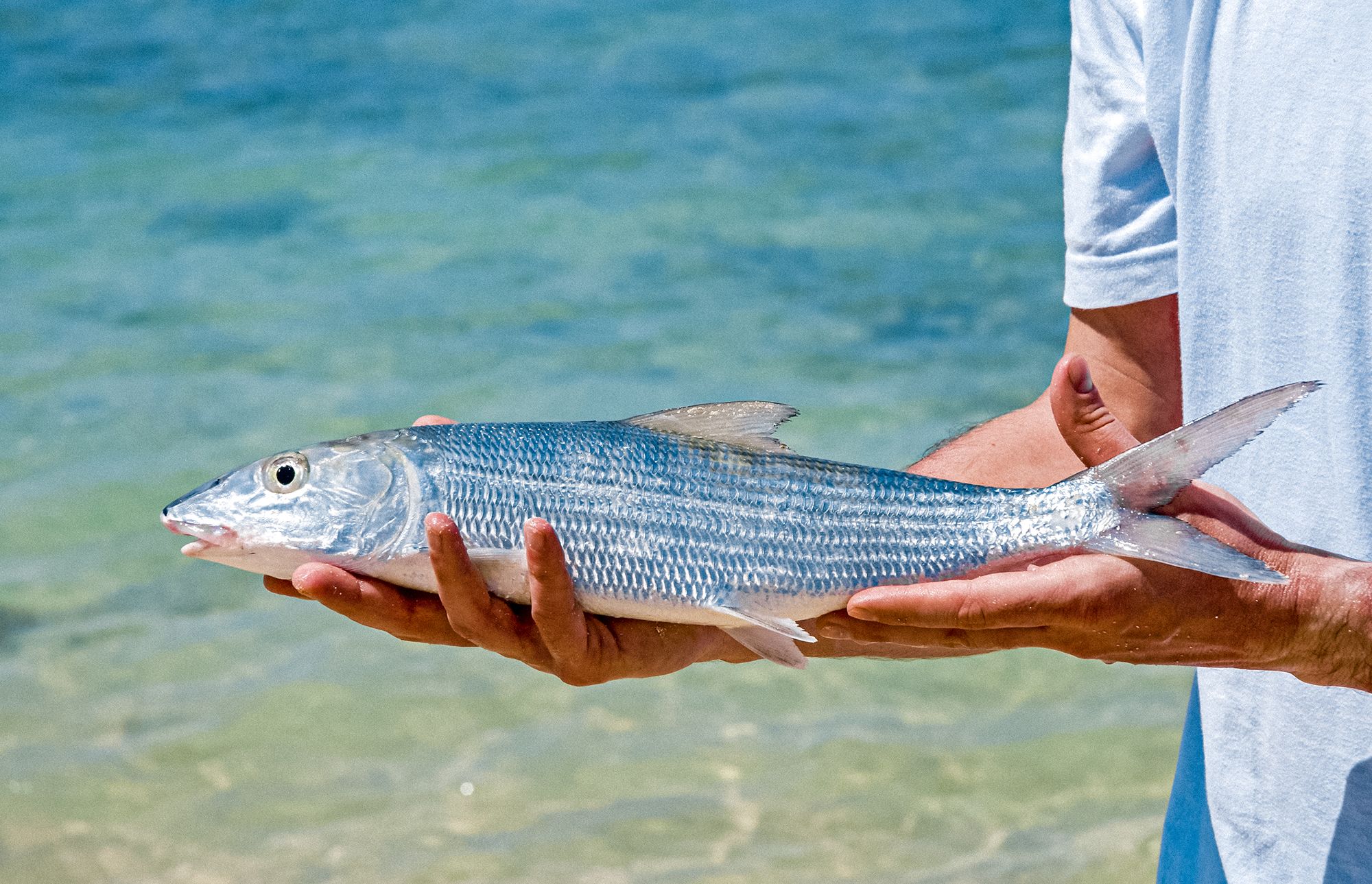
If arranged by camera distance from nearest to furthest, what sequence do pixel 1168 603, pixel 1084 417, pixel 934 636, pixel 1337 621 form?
pixel 1337 621
pixel 1168 603
pixel 1084 417
pixel 934 636

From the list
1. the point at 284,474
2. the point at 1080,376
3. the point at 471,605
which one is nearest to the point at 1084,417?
the point at 1080,376

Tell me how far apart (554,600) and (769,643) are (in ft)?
1.44

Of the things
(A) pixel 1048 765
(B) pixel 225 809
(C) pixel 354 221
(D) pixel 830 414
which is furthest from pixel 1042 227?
(B) pixel 225 809

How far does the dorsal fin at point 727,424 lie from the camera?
9.96 feet

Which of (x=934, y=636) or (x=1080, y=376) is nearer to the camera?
(x=1080, y=376)

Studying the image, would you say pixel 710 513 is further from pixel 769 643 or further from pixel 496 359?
pixel 496 359

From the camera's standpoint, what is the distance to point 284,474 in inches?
119

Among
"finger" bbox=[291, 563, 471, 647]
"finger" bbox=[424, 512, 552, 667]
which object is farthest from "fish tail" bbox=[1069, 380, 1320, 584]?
"finger" bbox=[291, 563, 471, 647]

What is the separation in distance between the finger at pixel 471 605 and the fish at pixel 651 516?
0.06 metres

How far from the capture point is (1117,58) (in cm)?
288

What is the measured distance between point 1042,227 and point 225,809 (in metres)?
8.99

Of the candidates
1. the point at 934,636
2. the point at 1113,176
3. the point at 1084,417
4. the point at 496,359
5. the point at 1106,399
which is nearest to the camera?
the point at 1084,417

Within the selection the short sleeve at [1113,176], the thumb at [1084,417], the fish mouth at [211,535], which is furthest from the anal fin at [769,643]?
the fish mouth at [211,535]

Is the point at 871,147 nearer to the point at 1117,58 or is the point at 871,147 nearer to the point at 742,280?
the point at 742,280
